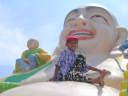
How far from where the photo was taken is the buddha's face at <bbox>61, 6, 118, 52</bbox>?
21.2 feet

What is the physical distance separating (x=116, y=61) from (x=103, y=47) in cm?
42

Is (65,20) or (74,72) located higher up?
(65,20)

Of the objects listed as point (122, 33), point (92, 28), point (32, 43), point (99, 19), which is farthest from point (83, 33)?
point (32, 43)

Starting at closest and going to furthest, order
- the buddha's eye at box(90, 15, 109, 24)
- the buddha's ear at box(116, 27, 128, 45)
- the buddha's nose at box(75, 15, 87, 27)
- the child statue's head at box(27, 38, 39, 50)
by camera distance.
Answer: the buddha's nose at box(75, 15, 87, 27)
the buddha's eye at box(90, 15, 109, 24)
the buddha's ear at box(116, 27, 128, 45)
the child statue's head at box(27, 38, 39, 50)

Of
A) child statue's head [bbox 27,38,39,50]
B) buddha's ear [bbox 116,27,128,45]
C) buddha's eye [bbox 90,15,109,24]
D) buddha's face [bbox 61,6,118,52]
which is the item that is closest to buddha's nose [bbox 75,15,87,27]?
buddha's face [bbox 61,6,118,52]

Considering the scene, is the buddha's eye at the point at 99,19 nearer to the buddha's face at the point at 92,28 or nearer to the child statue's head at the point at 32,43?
the buddha's face at the point at 92,28

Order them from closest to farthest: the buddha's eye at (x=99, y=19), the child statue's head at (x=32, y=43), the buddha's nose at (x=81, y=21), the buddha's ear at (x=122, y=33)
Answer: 1. the buddha's nose at (x=81, y=21)
2. the buddha's eye at (x=99, y=19)
3. the buddha's ear at (x=122, y=33)
4. the child statue's head at (x=32, y=43)

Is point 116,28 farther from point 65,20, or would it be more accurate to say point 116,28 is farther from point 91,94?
point 91,94

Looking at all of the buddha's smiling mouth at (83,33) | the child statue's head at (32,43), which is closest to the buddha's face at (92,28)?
the buddha's smiling mouth at (83,33)

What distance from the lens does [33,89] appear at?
421cm

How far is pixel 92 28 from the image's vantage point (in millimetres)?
6520

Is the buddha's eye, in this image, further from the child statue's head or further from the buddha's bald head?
the child statue's head

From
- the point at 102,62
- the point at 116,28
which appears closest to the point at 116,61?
the point at 102,62

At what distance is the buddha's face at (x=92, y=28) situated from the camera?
6.47 metres
